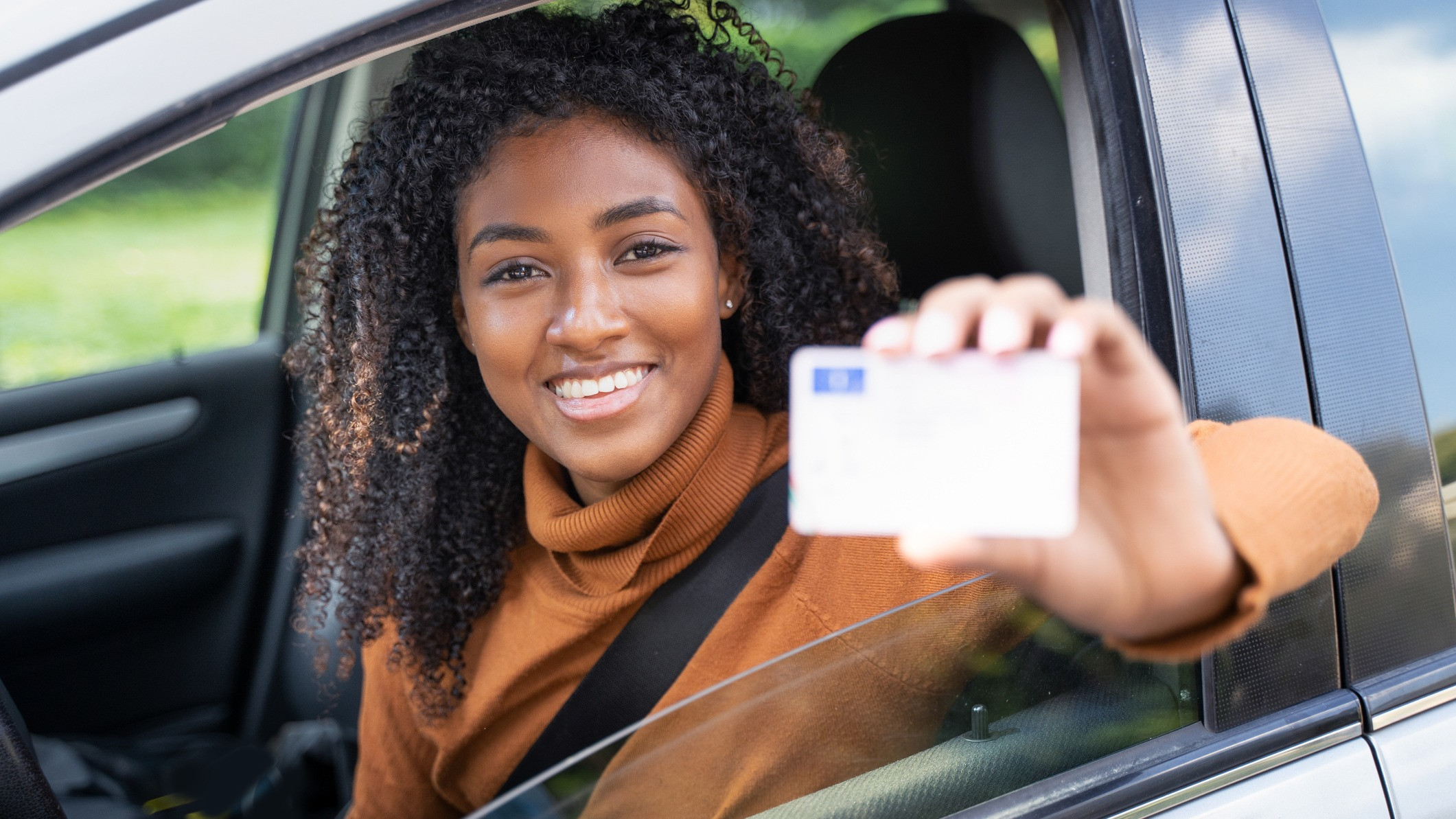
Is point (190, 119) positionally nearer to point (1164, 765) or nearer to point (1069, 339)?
point (1069, 339)

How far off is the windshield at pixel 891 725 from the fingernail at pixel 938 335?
1.58ft

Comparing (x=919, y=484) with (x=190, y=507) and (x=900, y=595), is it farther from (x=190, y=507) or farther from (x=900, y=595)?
(x=190, y=507)

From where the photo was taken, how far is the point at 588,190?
1517 mm

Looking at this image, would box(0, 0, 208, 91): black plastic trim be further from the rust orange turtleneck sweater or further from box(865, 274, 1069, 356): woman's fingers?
the rust orange turtleneck sweater

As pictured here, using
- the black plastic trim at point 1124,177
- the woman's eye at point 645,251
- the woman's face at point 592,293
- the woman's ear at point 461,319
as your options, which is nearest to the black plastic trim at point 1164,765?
the black plastic trim at point 1124,177

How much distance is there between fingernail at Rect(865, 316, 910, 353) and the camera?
0.79m

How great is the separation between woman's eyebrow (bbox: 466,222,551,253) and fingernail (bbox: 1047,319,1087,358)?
35.8 inches

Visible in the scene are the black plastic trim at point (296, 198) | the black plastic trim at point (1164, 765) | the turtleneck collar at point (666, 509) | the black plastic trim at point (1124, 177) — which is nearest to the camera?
the black plastic trim at point (1164, 765)

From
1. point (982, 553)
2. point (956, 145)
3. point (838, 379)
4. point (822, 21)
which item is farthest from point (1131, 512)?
point (822, 21)

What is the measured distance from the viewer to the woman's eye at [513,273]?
1.56 metres

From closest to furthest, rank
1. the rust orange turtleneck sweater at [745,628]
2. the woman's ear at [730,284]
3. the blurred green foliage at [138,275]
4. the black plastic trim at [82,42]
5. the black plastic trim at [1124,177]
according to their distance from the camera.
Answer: the black plastic trim at [82,42]
the rust orange turtleneck sweater at [745,628]
the black plastic trim at [1124,177]
the woman's ear at [730,284]
the blurred green foliage at [138,275]

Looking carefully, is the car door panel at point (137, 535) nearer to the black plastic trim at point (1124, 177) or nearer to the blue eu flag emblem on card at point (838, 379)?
the black plastic trim at point (1124, 177)

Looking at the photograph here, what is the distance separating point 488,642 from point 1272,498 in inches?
52.3

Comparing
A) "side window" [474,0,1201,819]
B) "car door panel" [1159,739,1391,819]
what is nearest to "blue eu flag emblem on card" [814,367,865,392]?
"side window" [474,0,1201,819]
